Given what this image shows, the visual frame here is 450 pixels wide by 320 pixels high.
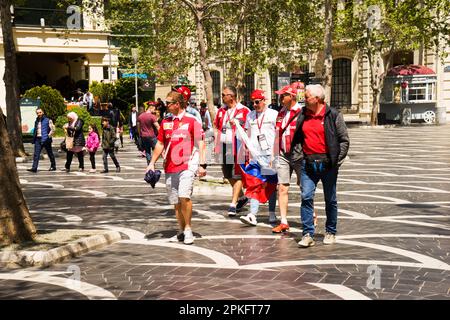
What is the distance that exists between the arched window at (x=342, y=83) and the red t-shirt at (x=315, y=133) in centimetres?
3739

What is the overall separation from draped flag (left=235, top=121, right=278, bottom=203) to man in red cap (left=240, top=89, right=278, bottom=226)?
2 centimetres

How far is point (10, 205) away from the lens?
764 centimetres

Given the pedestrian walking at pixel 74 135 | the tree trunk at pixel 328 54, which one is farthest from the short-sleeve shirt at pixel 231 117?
the tree trunk at pixel 328 54

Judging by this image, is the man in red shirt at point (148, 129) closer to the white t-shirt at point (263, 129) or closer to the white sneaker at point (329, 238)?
the white t-shirt at point (263, 129)

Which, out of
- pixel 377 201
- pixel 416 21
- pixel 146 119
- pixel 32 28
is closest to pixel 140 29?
pixel 32 28

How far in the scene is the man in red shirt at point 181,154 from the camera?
7934mm

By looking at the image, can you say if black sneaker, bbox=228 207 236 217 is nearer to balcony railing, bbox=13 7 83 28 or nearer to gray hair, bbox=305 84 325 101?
gray hair, bbox=305 84 325 101

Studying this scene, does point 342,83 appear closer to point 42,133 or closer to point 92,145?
point 92,145

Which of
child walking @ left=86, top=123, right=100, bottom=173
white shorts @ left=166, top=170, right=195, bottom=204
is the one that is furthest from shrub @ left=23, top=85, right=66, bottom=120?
white shorts @ left=166, top=170, right=195, bottom=204

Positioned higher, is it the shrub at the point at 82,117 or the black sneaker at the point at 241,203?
the shrub at the point at 82,117

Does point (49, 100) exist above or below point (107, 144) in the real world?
above

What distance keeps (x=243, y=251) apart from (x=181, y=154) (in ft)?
4.71

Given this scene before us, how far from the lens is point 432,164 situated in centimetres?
1666

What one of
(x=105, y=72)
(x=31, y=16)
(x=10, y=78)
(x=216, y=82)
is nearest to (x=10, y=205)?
(x=10, y=78)
